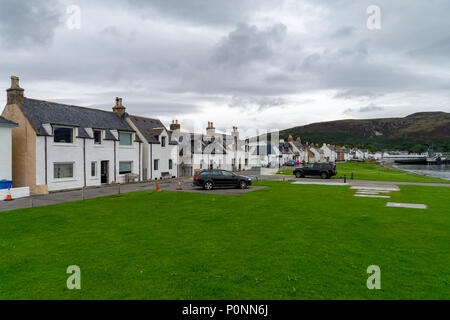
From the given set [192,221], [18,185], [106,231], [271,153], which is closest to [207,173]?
[192,221]

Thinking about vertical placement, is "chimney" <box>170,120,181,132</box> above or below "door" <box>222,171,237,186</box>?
above

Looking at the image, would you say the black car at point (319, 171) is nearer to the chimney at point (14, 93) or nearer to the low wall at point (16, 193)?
the low wall at point (16, 193)

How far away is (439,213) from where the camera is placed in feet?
46.5

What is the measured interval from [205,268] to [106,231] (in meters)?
5.62

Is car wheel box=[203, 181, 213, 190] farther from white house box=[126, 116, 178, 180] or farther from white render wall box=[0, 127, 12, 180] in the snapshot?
white render wall box=[0, 127, 12, 180]

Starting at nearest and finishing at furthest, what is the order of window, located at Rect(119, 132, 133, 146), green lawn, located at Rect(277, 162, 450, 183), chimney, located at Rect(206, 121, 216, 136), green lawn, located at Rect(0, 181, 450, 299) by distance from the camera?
1. green lawn, located at Rect(0, 181, 450, 299)
2. window, located at Rect(119, 132, 133, 146)
3. green lawn, located at Rect(277, 162, 450, 183)
4. chimney, located at Rect(206, 121, 216, 136)

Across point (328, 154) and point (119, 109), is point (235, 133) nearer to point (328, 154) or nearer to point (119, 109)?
point (119, 109)

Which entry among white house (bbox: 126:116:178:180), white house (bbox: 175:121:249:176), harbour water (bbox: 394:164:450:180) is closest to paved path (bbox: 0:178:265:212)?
white house (bbox: 126:116:178:180)

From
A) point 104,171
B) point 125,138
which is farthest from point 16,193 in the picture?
point 125,138

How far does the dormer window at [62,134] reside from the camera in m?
28.8

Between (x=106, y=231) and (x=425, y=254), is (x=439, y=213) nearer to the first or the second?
(x=425, y=254)

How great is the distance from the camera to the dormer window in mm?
28797

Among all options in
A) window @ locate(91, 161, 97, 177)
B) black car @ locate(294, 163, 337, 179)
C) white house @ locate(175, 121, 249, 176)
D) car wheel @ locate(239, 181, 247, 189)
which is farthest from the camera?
white house @ locate(175, 121, 249, 176)

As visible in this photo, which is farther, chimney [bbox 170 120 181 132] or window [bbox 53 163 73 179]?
chimney [bbox 170 120 181 132]
